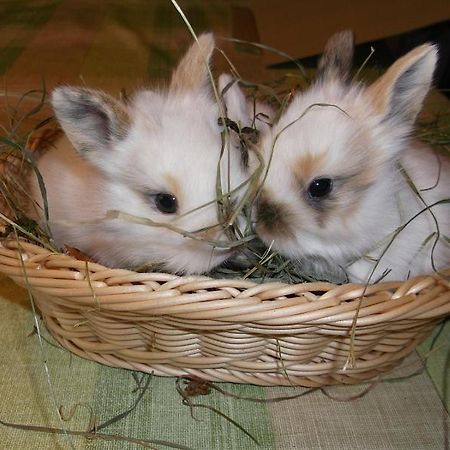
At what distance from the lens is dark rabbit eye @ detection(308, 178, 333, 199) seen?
3.73 feet

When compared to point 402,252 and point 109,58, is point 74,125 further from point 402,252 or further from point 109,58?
point 109,58

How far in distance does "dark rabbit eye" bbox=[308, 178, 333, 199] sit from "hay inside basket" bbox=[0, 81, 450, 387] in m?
0.18

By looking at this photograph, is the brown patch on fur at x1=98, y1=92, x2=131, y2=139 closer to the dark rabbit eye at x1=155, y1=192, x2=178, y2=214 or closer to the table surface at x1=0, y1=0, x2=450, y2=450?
the dark rabbit eye at x1=155, y1=192, x2=178, y2=214

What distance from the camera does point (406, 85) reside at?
1.18 m

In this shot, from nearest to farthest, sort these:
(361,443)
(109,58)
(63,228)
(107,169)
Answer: (361,443) → (107,169) → (63,228) → (109,58)

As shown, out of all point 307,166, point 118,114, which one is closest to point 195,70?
point 118,114

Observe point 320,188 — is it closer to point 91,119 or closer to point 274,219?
point 274,219

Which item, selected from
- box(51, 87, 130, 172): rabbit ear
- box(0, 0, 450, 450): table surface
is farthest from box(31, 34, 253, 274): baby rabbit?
box(0, 0, 450, 450): table surface

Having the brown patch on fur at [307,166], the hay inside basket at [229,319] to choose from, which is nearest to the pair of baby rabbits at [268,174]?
the brown patch on fur at [307,166]

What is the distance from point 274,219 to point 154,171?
24 centimetres

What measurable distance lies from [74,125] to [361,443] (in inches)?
31.1

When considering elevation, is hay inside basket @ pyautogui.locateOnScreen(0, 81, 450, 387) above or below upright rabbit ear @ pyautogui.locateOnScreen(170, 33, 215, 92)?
below

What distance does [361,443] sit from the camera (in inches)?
44.1

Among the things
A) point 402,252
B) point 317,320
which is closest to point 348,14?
point 402,252
